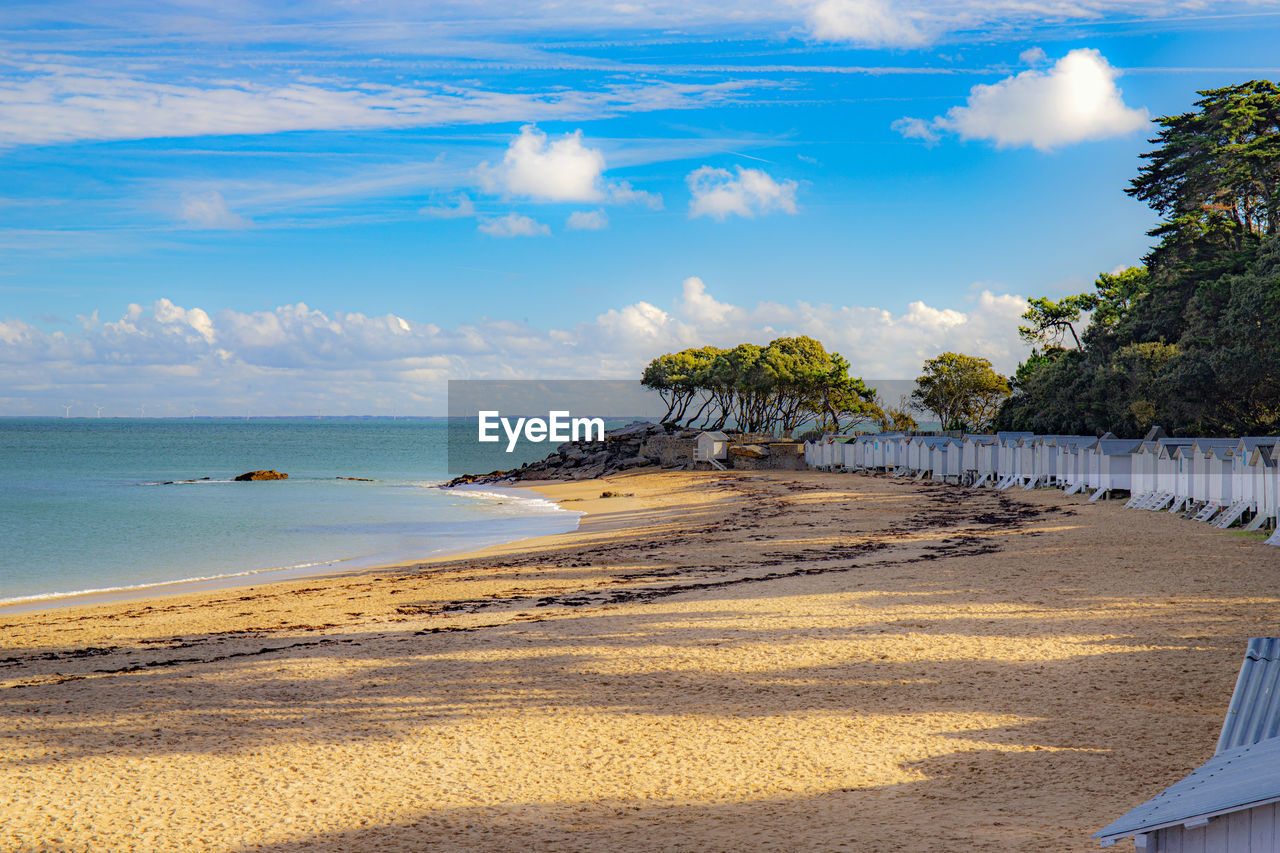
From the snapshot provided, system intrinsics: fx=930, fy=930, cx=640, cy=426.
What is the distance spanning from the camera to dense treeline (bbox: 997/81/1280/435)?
3369 centimetres

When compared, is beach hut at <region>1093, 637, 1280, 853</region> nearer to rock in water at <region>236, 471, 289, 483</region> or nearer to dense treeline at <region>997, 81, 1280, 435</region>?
dense treeline at <region>997, 81, 1280, 435</region>

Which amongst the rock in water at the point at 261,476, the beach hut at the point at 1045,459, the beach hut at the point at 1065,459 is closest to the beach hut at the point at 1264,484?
the beach hut at the point at 1065,459

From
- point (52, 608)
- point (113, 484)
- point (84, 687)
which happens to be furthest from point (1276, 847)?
point (113, 484)

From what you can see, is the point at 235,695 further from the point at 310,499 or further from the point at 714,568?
the point at 310,499

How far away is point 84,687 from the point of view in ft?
34.6

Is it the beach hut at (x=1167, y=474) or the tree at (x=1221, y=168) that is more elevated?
the tree at (x=1221, y=168)

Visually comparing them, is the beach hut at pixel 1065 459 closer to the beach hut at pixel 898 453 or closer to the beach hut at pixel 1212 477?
the beach hut at pixel 1212 477

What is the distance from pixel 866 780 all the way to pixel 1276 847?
3997mm

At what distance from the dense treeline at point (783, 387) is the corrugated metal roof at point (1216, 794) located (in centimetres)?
6501

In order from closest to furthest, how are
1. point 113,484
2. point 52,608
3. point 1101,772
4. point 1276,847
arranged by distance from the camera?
1. point 1276,847
2. point 1101,772
3. point 52,608
4. point 113,484

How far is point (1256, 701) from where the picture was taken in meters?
5.70

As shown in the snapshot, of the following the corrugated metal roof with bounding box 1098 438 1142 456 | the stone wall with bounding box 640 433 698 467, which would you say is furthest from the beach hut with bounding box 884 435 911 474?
the corrugated metal roof with bounding box 1098 438 1142 456

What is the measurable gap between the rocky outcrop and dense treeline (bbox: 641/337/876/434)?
6.54 metres

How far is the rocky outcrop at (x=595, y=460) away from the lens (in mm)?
63031
